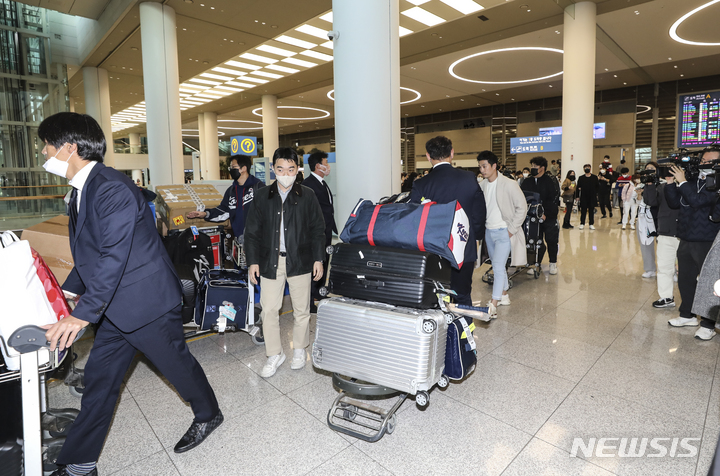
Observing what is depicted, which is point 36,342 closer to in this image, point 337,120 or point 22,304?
point 22,304

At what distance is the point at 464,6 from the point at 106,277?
1124 cm

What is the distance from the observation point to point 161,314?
193 cm

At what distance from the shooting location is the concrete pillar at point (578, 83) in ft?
35.0

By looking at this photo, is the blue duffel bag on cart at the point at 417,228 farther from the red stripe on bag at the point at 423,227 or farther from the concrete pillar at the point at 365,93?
the concrete pillar at the point at 365,93

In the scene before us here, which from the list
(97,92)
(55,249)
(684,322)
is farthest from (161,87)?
(684,322)

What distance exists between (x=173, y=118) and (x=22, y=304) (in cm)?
982

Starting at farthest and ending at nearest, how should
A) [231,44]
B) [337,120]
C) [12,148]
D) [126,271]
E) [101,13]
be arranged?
[231,44]
[101,13]
[12,148]
[337,120]
[126,271]

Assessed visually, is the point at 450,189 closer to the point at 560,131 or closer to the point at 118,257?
the point at 118,257

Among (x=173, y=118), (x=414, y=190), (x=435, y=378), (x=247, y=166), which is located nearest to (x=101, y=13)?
(x=173, y=118)

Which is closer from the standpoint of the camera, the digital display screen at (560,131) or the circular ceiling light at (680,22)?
the circular ceiling light at (680,22)

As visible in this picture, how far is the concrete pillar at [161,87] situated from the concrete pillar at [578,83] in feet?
33.6

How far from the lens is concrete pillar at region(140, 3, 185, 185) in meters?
9.87

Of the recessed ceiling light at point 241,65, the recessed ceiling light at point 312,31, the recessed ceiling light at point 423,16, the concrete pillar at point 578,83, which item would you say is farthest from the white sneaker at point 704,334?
the recessed ceiling light at point 241,65

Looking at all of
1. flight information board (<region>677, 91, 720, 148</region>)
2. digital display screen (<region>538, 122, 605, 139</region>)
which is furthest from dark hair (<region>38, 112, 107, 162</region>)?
digital display screen (<region>538, 122, 605, 139</region>)
